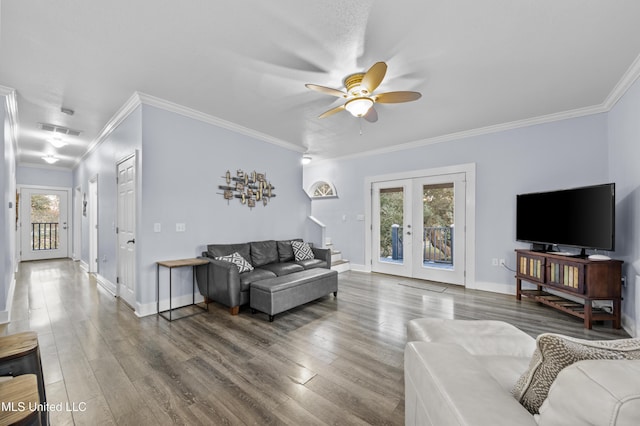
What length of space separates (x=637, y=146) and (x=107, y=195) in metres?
7.15

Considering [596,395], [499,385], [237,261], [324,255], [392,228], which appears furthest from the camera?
[392,228]

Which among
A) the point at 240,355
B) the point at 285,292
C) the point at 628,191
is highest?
the point at 628,191

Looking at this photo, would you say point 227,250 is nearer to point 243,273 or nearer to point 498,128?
point 243,273

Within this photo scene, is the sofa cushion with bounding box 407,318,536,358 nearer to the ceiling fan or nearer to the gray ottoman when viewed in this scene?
the gray ottoman

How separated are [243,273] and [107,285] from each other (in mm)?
2741

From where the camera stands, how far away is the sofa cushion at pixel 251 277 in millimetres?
3285

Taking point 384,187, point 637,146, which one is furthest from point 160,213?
point 637,146

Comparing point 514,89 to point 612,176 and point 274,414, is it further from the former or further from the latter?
point 274,414

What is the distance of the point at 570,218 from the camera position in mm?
3256

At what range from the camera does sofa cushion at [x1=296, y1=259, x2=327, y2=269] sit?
14.2ft

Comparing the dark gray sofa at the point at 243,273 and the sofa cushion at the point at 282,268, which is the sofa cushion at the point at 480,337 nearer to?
the dark gray sofa at the point at 243,273

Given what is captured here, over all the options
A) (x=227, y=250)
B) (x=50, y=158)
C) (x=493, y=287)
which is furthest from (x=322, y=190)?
(x=50, y=158)

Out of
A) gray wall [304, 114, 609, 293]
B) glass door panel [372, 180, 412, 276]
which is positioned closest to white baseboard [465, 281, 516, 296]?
gray wall [304, 114, 609, 293]

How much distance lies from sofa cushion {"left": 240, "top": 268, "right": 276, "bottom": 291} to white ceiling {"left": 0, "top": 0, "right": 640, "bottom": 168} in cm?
222
